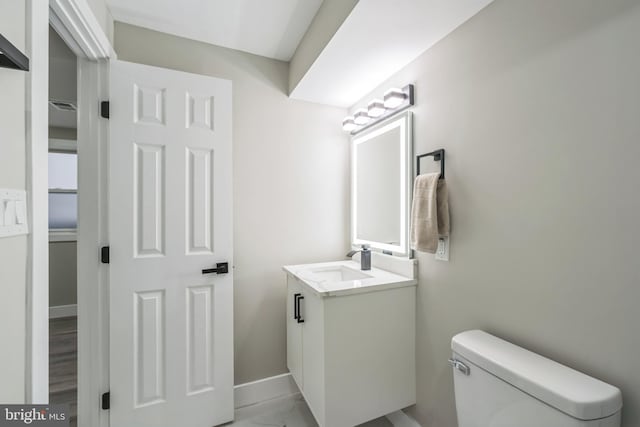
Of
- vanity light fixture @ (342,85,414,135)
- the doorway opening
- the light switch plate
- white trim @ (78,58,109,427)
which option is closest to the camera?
the light switch plate

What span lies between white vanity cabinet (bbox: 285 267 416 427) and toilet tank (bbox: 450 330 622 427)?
1.32 ft

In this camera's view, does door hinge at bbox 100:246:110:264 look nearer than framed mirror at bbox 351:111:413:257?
Yes

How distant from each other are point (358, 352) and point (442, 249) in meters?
0.67

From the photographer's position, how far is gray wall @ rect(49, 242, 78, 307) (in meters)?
3.29

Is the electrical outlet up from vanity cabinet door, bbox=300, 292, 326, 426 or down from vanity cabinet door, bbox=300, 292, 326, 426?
up

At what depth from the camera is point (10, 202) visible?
2.28ft

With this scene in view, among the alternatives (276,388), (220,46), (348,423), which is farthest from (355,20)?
(276,388)

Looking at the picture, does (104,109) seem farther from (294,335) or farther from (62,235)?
(62,235)

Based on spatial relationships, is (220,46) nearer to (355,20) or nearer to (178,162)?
(178,162)

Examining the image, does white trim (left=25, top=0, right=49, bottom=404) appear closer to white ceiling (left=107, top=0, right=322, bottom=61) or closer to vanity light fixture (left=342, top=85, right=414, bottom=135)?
white ceiling (left=107, top=0, right=322, bottom=61)

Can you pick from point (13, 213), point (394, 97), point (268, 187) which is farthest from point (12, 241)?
point (394, 97)

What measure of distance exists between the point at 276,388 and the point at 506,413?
1.52 metres

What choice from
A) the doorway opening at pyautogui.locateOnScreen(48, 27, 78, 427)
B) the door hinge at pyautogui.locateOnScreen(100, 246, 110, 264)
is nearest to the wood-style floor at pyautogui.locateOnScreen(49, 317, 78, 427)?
the doorway opening at pyautogui.locateOnScreen(48, 27, 78, 427)

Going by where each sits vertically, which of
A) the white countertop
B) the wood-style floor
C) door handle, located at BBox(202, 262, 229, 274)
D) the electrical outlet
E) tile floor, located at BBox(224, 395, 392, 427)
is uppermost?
the electrical outlet
